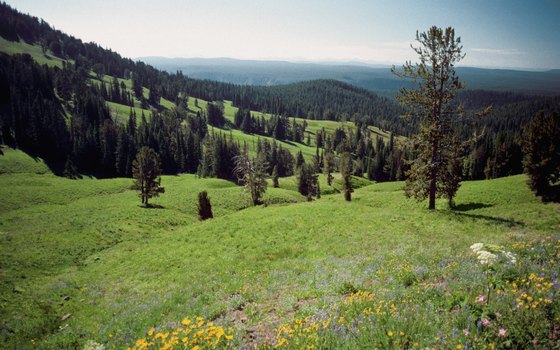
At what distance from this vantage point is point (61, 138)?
106 metres

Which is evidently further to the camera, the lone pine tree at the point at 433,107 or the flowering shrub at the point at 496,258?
the lone pine tree at the point at 433,107

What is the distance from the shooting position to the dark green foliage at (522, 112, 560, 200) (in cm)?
3694

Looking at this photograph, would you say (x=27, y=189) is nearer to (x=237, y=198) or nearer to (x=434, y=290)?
(x=237, y=198)

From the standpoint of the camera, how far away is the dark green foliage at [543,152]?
36.9m

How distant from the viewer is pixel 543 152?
37.9m

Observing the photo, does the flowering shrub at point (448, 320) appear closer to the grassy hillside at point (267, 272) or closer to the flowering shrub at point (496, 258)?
the grassy hillside at point (267, 272)

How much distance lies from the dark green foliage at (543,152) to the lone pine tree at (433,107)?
1918 cm

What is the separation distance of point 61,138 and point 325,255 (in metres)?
123

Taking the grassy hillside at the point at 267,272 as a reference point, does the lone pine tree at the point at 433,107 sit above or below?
above

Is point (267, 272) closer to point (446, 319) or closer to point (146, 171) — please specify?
point (446, 319)

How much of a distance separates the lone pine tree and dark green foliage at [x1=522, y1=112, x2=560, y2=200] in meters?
19.2

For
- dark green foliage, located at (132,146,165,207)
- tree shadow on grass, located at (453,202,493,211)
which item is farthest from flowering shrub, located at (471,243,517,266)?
dark green foliage, located at (132,146,165,207)

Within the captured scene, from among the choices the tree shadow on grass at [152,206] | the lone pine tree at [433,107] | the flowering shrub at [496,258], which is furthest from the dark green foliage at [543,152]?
the tree shadow on grass at [152,206]

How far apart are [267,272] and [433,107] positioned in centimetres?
2236
